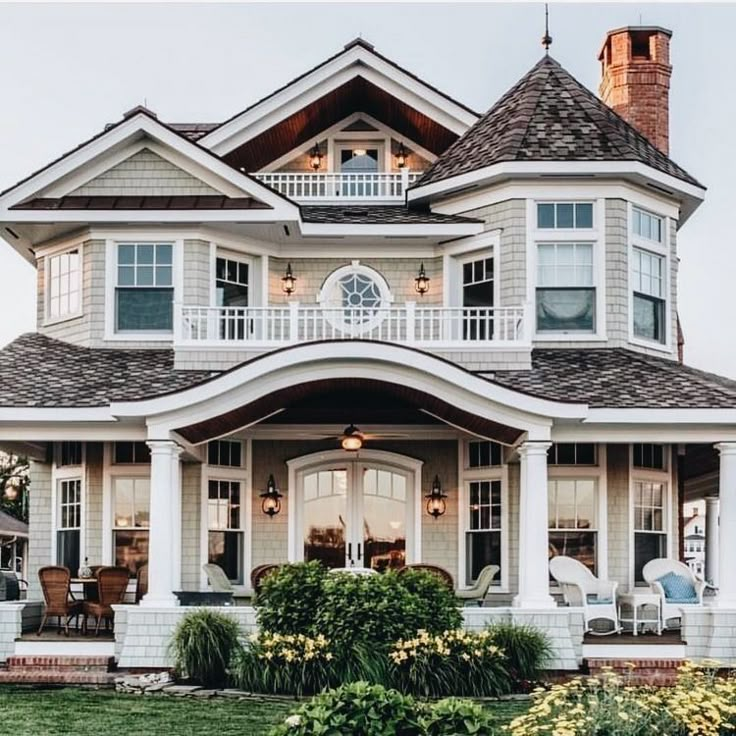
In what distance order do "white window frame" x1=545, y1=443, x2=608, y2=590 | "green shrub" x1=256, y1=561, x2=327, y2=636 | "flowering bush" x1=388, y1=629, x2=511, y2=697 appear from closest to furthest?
"flowering bush" x1=388, y1=629, x2=511, y2=697, "green shrub" x1=256, y1=561, x2=327, y2=636, "white window frame" x1=545, y1=443, x2=608, y2=590

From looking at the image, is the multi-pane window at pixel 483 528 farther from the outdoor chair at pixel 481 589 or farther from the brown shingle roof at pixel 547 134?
the brown shingle roof at pixel 547 134

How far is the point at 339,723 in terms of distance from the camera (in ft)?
29.0

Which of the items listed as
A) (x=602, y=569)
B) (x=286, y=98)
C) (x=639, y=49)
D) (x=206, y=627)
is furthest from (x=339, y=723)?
(x=639, y=49)

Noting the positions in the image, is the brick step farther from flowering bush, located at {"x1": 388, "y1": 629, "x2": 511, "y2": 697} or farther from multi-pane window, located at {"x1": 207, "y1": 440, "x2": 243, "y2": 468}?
flowering bush, located at {"x1": 388, "y1": 629, "x2": 511, "y2": 697}

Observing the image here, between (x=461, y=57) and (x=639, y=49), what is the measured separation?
3.02 metres

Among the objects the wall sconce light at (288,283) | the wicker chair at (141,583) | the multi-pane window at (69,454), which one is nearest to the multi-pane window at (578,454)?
the wall sconce light at (288,283)

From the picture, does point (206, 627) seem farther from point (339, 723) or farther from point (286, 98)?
point (286, 98)

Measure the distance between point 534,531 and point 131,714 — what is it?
546 centimetres

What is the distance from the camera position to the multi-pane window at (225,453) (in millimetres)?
18859

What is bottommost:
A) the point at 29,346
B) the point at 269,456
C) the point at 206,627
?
the point at 206,627

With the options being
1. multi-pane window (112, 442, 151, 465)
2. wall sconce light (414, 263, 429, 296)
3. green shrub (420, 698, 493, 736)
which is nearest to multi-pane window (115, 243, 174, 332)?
multi-pane window (112, 442, 151, 465)

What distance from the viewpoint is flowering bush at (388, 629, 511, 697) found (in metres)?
14.1

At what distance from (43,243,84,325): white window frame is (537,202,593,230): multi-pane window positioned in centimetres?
642

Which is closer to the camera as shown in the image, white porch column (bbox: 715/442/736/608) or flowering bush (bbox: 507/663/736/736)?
flowering bush (bbox: 507/663/736/736)
